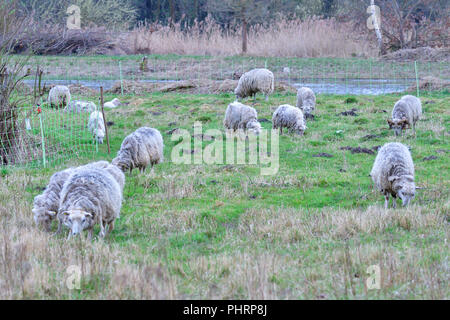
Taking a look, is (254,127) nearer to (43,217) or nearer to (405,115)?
(405,115)

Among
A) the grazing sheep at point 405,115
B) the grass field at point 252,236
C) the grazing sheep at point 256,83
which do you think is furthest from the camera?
the grazing sheep at point 256,83

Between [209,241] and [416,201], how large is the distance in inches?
143

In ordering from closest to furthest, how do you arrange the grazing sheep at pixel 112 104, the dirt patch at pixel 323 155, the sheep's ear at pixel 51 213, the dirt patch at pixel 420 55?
the sheep's ear at pixel 51 213 < the dirt patch at pixel 323 155 < the grazing sheep at pixel 112 104 < the dirt patch at pixel 420 55

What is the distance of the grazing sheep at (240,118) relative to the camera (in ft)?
47.9

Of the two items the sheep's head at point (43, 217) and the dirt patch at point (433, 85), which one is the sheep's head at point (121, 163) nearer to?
the sheep's head at point (43, 217)

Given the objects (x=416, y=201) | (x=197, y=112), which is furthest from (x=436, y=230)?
(x=197, y=112)

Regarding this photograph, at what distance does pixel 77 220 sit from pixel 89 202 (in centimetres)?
35

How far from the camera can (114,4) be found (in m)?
38.4

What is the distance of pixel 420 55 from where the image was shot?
29.1 metres

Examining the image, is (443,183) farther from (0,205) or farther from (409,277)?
(0,205)

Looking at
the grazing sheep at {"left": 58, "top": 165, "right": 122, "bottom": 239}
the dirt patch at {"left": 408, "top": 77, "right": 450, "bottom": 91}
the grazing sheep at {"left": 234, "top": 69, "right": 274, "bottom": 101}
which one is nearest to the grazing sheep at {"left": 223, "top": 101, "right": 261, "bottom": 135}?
the grazing sheep at {"left": 234, "top": 69, "right": 274, "bottom": 101}

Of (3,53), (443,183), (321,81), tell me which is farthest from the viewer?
(321,81)

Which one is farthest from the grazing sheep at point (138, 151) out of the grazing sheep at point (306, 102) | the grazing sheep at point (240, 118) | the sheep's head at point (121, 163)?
the grazing sheep at point (306, 102)

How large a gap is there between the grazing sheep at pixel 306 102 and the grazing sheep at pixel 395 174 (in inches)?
291
